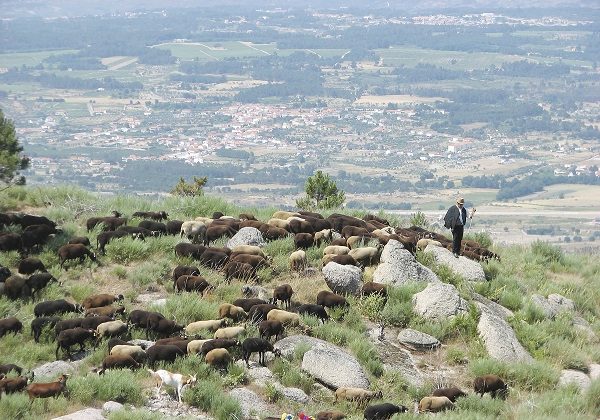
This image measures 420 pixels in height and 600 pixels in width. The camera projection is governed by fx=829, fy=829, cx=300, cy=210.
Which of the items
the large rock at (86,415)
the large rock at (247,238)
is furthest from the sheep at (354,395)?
the large rock at (247,238)

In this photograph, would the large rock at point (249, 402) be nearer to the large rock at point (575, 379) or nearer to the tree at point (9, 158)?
the large rock at point (575, 379)

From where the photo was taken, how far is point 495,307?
1770cm

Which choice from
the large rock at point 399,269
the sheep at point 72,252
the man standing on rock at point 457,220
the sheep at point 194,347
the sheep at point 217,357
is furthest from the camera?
the man standing on rock at point 457,220

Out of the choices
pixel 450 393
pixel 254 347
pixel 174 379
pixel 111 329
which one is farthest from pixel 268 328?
pixel 450 393

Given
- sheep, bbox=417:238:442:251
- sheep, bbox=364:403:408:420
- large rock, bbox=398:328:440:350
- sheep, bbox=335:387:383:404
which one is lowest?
large rock, bbox=398:328:440:350

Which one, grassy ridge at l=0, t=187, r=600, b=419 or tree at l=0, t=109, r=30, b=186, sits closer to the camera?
grassy ridge at l=0, t=187, r=600, b=419

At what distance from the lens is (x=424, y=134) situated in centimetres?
14975

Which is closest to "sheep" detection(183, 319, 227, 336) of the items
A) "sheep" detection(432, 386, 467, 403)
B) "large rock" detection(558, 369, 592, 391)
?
"sheep" detection(432, 386, 467, 403)

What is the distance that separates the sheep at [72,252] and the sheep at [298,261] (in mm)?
4327

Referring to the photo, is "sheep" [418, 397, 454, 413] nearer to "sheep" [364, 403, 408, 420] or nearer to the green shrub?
"sheep" [364, 403, 408, 420]

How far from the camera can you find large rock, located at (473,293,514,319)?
17.4 meters

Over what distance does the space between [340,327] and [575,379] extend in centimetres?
432

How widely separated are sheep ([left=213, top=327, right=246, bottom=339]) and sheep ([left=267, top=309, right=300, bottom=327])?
0.85 meters

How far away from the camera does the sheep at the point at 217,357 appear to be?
13383mm
